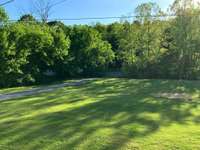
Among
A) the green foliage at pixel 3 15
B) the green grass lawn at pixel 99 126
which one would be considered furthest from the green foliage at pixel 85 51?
the green grass lawn at pixel 99 126

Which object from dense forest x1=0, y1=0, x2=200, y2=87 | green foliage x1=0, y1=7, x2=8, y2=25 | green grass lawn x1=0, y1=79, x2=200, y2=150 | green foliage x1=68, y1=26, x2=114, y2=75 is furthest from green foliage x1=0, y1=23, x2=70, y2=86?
green grass lawn x1=0, y1=79, x2=200, y2=150

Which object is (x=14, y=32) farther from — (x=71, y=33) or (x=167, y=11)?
(x=167, y=11)

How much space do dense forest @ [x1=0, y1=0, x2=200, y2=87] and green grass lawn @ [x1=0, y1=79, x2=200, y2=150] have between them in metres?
9.70

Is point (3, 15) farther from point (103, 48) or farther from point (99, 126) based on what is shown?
point (99, 126)

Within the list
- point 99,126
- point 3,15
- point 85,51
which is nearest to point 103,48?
point 85,51

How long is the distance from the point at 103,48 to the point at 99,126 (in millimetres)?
21369

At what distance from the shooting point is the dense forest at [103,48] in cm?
2098

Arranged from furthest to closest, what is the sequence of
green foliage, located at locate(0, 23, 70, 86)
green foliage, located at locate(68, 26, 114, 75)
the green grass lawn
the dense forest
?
green foliage, located at locate(68, 26, 114, 75) < the dense forest < green foliage, located at locate(0, 23, 70, 86) < the green grass lawn

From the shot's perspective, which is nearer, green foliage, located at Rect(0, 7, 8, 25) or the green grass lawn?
the green grass lawn

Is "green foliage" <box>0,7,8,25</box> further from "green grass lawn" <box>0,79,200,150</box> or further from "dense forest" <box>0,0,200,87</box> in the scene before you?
"green grass lawn" <box>0,79,200,150</box>

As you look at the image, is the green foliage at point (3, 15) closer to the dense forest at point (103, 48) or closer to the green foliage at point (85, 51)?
the dense forest at point (103, 48)

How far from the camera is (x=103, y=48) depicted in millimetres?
29172

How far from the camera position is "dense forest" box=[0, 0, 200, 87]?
21.0 metres

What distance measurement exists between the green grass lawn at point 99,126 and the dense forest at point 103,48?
970 cm
